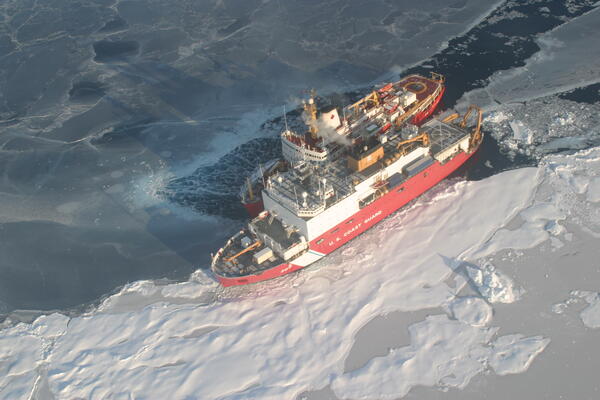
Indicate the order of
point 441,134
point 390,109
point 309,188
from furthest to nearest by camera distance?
point 390,109
point 441,134
point 309,188

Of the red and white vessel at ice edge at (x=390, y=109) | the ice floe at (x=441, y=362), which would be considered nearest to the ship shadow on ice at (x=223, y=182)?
the red and white vessel at ice edge at (x=390, y=109)

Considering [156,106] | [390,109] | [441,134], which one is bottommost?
[441,134]

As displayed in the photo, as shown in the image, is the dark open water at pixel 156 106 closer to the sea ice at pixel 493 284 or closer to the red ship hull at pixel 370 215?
the red ship hull at pixel 370 215

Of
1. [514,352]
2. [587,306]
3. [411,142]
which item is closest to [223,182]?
[411,142]

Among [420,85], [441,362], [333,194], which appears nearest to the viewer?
[441,362]

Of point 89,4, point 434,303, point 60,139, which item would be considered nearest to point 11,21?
point 89,4

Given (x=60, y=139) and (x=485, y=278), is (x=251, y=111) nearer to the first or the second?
(x=60, y=139)

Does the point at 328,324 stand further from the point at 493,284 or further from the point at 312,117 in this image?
the point at 312,117
